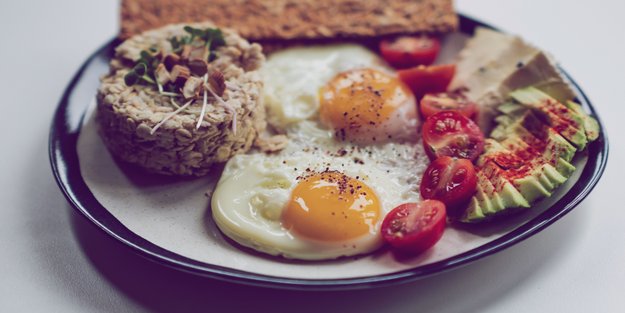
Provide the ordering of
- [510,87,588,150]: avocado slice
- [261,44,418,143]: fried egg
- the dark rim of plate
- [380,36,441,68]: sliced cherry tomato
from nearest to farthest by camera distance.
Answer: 1. the dark rim of plate
2. [510,87,588,150]: avocado slice
3. [261,44,418,143]: fried egg
4. [380,36,441,68]: sliced cherry tomato

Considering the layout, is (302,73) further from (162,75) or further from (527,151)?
(527,151)

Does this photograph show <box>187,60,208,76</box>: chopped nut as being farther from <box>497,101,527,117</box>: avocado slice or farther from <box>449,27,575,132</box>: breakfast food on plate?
<box>497,101,527,117</box>: avocado slice

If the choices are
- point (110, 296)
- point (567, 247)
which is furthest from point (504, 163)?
point (110, 296)

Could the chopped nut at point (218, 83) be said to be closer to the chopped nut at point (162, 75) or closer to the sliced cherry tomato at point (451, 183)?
the chopped nut at point (162, 75)

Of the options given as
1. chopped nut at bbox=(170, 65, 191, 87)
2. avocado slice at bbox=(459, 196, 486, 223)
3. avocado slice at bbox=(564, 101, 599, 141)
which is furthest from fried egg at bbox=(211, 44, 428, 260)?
avocado slice at bbox=(564, 101, 599, 141)

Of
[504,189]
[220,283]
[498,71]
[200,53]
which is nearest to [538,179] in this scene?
[504,189]

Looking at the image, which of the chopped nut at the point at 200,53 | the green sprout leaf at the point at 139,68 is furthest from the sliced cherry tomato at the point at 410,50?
the green sprout leaf at the point at 139,68

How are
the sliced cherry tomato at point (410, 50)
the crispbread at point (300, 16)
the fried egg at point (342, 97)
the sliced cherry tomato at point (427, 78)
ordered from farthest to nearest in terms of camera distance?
the crispbread at point (300, 16) → the sliced cherry tomato at point (410, 50) → the sliced cherry tomato at point (427, 78) → the fried egg at point (342, 97)
